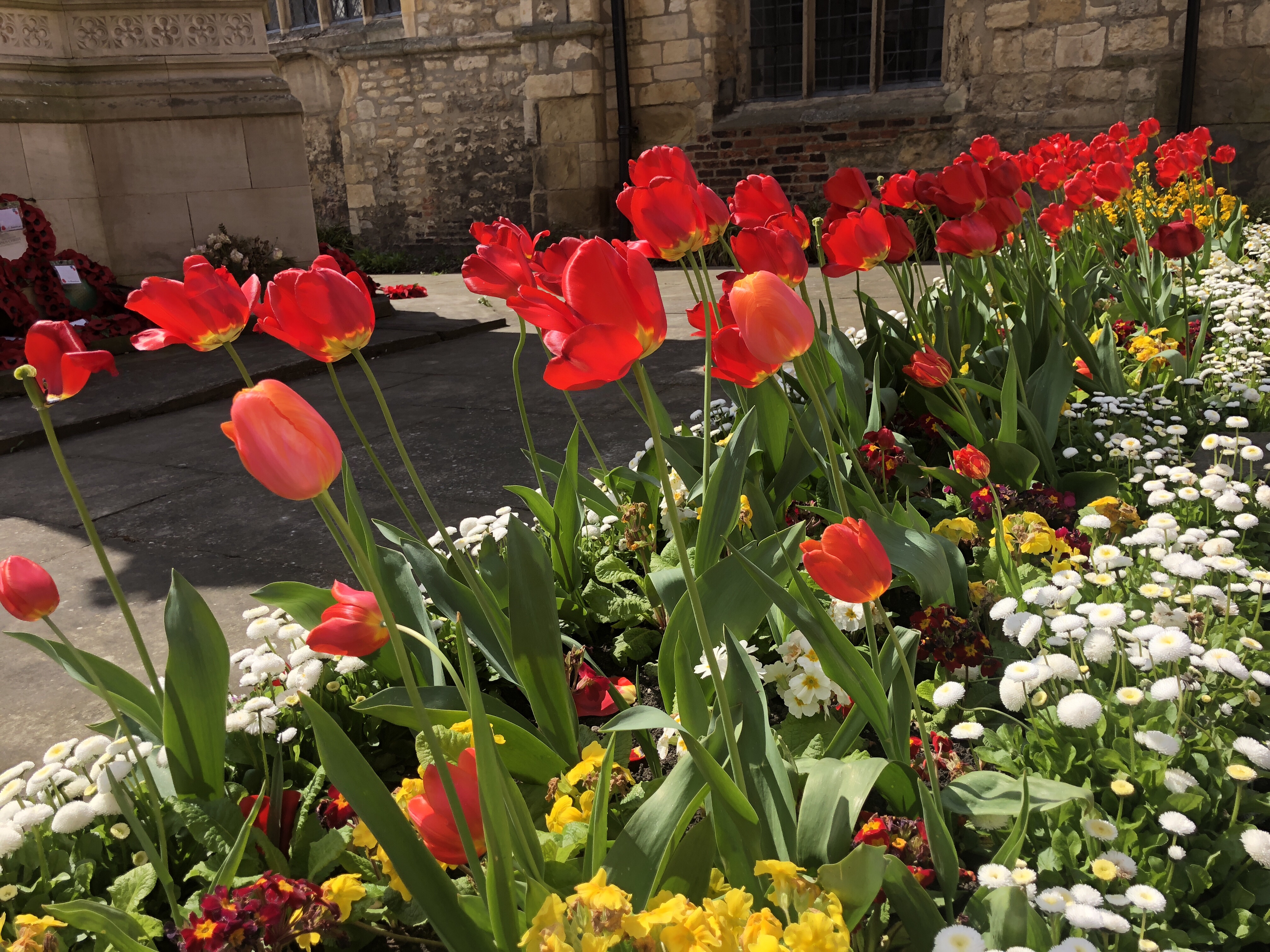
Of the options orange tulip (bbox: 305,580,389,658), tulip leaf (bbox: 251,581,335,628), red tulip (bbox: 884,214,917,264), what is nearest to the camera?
orange tulip (bbox: 305,580,389,658)

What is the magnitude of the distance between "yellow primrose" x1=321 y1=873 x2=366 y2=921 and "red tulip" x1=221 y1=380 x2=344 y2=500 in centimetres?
54

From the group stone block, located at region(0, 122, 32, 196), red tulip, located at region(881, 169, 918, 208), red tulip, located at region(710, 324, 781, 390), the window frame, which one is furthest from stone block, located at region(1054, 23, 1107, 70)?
red tulip, located at region(710, 324, 781, 390)

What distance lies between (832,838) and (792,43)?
11.0 meters

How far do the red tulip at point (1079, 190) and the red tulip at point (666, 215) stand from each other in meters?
2.12

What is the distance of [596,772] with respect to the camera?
46.1 inches

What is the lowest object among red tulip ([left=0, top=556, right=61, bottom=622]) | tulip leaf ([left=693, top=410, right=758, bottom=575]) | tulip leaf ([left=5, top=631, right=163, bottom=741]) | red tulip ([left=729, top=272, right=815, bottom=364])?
tulip leaf ([left=5, top=631, right=163, bottom=741])

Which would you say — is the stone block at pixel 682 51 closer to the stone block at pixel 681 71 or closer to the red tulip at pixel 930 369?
the stone block at pixel 681 71

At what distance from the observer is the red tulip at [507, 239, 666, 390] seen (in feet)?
2.61

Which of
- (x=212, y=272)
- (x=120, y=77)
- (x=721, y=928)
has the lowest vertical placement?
(x=721, y=928)

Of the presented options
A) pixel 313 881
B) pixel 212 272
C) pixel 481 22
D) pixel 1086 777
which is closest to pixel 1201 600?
pixel 1086 777

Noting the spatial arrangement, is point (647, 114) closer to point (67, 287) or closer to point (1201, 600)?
point (67, 287)

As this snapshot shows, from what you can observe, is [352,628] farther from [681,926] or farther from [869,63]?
[869,63]

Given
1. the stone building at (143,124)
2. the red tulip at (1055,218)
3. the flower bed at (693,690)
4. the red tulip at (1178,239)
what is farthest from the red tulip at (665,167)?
the stone building at (143,124)

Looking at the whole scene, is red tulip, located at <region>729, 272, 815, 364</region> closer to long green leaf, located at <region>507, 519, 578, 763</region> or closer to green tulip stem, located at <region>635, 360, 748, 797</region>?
green tulip stem, located at <region>635, 360, 748, 797</region>
